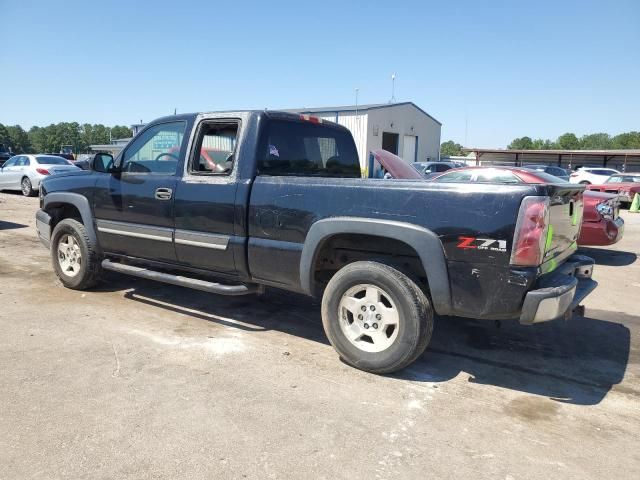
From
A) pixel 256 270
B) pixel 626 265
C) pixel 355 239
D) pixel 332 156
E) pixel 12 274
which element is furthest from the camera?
pixel 626 265

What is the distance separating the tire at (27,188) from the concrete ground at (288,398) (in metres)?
14.4

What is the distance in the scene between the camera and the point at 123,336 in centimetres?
448

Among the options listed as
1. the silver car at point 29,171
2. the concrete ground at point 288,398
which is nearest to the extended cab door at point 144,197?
the concrete ground at point 288,398

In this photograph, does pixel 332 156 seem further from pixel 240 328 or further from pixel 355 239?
pixel 240 328

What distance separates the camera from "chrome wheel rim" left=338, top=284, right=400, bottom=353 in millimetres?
3727

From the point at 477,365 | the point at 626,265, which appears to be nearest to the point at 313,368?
the point at 477,365

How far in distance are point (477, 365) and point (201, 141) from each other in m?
3.13

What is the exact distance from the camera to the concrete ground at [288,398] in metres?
2.69

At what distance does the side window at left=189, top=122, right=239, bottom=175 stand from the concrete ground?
1495 mm

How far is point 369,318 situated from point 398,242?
61 centimetres

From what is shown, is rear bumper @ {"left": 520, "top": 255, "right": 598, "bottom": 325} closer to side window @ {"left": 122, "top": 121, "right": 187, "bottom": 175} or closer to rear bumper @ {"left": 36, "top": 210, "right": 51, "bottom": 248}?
side window @ {"left": 122, "top": 121, "right": 187, "bottom": 175}

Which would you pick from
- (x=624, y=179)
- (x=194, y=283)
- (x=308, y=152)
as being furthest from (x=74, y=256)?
(x=624, y=179)

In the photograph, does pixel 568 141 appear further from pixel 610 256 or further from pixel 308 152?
pixel 308 152

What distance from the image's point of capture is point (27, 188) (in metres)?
17.8
